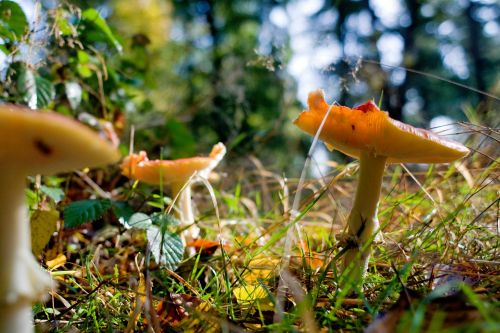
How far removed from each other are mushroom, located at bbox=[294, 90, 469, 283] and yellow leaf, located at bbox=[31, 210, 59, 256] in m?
1.04

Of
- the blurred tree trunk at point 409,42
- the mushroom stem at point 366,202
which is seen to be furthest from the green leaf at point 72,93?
the blurred tree trunk at point 409,42

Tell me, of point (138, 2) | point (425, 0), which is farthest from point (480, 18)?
point (138, 2)

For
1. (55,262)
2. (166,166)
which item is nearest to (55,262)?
(55,262)

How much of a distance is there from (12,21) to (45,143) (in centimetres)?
137

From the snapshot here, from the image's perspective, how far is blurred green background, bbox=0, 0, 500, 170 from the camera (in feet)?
6.30

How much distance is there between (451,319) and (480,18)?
16.5m

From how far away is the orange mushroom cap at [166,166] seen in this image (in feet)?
5.75

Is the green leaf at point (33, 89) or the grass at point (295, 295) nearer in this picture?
the grass at point (295, 295)

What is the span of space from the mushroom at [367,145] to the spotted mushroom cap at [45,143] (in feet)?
2.37

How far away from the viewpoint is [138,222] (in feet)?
5.22

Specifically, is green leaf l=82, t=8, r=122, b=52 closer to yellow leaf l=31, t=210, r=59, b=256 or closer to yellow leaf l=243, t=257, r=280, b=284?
yellow leaf l=31, t=210, r=59, b=256

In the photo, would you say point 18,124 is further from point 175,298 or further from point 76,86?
point 76,86

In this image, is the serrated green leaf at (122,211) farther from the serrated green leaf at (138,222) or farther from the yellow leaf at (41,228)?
the yellow leaf at (41,228)

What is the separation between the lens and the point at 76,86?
90.1 inches
